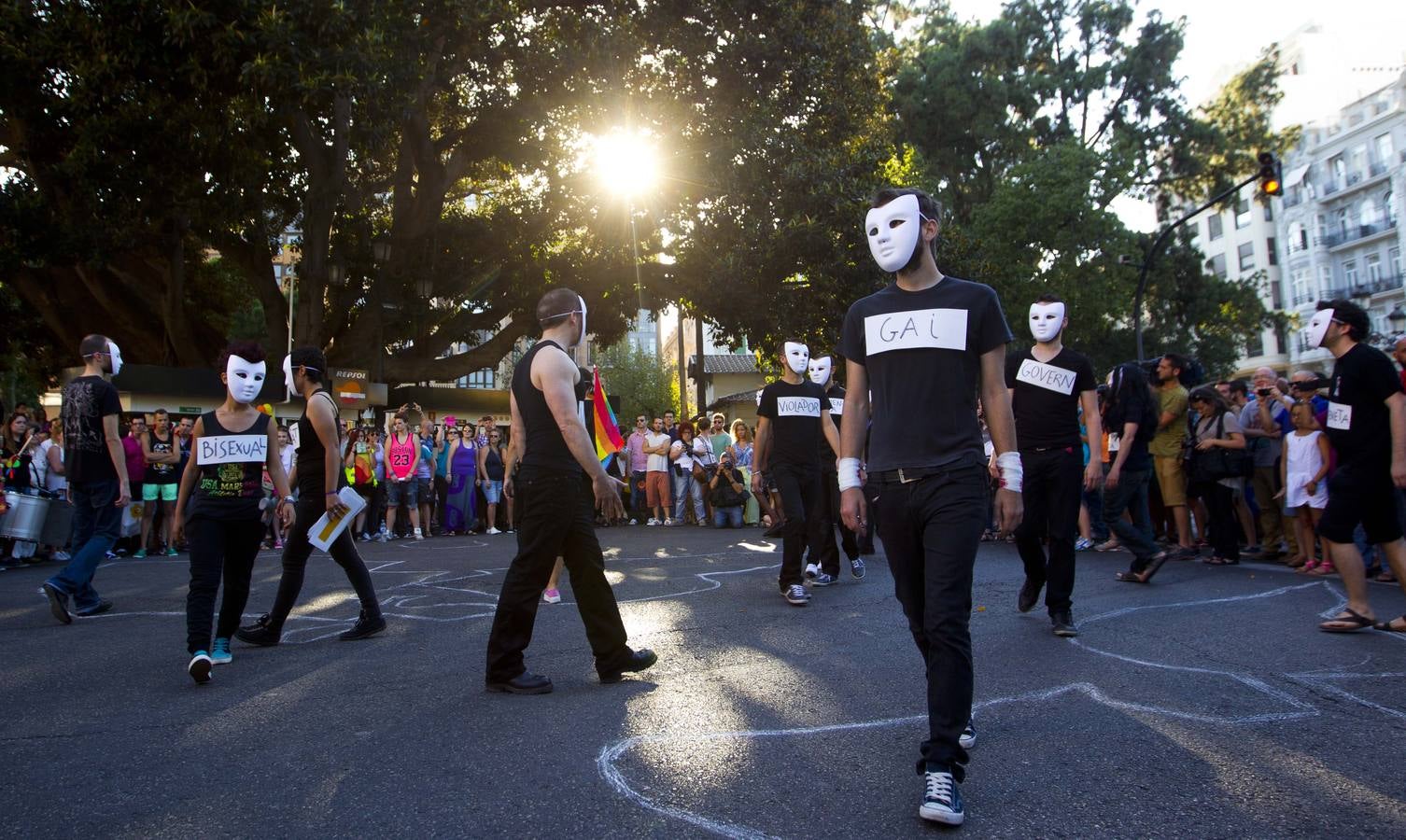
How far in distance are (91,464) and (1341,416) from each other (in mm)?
8632

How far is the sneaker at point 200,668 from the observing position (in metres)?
5.24

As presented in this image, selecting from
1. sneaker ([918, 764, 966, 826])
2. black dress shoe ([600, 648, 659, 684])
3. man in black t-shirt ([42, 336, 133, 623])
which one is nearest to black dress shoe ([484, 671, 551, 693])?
black dress shoe ([600, 648, 659, 684])

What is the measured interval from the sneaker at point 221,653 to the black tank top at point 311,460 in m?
1.01

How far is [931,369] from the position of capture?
3.59m

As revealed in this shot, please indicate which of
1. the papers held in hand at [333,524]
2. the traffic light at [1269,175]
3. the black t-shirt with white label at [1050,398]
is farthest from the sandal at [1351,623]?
the traffic light at [1269,175]

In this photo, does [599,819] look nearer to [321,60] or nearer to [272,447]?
[272,447]

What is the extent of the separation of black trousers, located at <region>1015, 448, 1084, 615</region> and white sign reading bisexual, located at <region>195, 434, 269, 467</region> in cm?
461

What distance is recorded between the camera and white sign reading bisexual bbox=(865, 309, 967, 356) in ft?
11.7

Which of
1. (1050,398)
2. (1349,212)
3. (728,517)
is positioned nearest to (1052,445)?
(1050,398)

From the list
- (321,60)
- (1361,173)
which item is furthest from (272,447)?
(1361,173)

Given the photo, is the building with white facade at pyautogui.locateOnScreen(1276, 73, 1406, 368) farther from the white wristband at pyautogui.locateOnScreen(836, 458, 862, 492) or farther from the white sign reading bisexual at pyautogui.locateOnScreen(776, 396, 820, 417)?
the white wristband at pyautogui.locateOnScreen(836, 458, 862, 492)

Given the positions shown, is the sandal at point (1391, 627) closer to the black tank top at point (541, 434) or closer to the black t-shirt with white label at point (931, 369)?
the black t-shirt with white label at point (931, 369)

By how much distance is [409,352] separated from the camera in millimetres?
23203

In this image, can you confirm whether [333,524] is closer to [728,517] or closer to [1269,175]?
[728,517]
